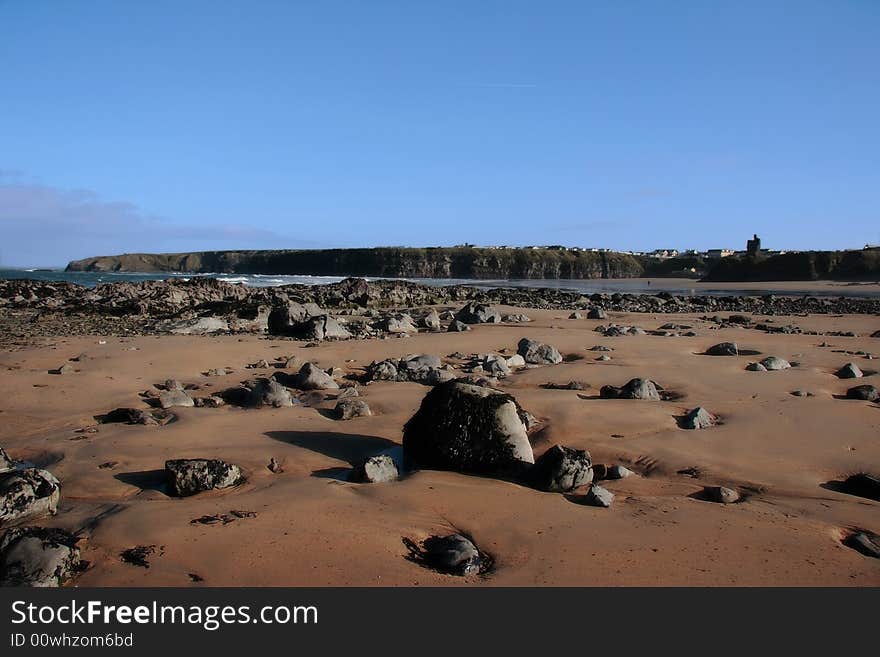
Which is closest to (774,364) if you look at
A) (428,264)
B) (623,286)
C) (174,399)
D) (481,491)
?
(481,491)

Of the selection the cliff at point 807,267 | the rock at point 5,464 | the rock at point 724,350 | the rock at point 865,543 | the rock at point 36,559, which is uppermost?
the cliff at point 807,267

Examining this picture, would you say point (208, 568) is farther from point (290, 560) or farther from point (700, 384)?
point (700, 384)

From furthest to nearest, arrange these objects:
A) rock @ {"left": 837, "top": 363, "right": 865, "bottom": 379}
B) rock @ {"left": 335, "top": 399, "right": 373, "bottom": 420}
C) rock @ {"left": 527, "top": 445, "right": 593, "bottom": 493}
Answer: rock @ {"left": 837, "top": 363, "right": 865, "bottom": 379}
rock @ {"left": 335, "top": 399, "right": 373, "bottom": 420}
rock @ {"left": 527, "top": 445, "right": 593, "bottom": 493}

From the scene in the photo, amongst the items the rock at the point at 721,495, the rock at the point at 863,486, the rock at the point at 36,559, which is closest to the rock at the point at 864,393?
the rock at the point at 863,486

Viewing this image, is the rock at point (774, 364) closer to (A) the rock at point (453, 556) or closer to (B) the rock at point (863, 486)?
(B) the rock at point (863, 486)

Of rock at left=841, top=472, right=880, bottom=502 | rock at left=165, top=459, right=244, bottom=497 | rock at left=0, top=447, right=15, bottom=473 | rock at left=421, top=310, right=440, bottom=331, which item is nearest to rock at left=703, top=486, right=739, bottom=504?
rock at left=841, top=472, right=880, bottom=502

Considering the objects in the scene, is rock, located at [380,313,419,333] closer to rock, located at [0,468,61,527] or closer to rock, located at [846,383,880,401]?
rock, located at [846,383,880,401]

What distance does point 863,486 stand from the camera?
5.34m

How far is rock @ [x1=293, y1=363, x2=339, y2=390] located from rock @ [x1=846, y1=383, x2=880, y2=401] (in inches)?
265

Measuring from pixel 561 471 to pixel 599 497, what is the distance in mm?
429

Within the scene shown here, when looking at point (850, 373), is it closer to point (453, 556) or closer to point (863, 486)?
point (863, 486)

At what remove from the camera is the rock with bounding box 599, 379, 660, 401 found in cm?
800

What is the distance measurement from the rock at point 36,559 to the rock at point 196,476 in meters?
1.14

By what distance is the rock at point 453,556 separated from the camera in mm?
3852
